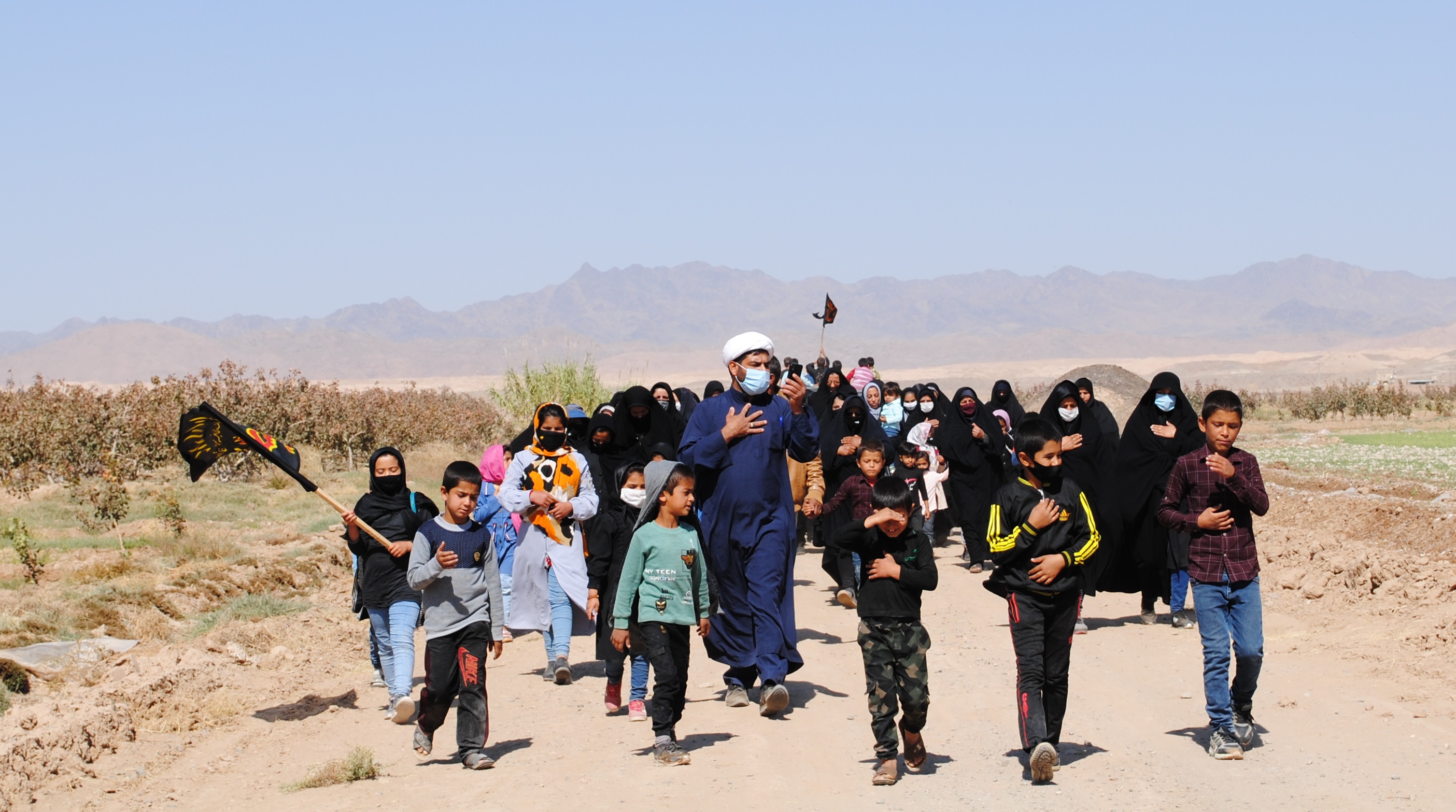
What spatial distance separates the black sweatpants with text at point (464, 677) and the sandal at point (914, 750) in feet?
6.45

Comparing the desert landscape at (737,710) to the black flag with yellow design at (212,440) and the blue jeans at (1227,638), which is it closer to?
the blue jeans at (1227,638)

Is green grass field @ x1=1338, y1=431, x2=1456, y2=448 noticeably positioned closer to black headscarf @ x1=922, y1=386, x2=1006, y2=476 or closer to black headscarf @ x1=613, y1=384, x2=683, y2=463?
black headscarf @ x1=922, y1=386, x2=1006, y2=476

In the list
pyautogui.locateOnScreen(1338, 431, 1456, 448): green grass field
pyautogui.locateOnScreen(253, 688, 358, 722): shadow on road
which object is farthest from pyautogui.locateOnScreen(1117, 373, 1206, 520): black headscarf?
pyautogui.locateOnScreen(1338, 431, 1456, 448): green grass field

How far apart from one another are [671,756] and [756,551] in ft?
5.05

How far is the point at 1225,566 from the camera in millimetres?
6441

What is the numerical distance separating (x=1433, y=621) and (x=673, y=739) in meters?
5.50

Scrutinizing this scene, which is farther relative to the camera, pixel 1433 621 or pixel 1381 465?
pixel 1381 465

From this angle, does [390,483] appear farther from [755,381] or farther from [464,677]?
[755,381]

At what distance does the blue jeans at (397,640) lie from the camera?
25.0 feet

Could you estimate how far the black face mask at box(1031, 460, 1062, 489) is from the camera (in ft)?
19.6

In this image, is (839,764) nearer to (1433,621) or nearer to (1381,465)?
(1433,621)

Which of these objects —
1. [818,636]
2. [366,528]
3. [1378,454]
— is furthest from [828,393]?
[1378,454]

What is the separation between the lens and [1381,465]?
24250mm

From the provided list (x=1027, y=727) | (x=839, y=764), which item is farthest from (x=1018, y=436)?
(x=839, y=764)
